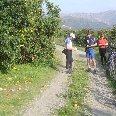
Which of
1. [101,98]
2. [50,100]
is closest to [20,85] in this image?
[50,100]

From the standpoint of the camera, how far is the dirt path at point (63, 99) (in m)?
12.5

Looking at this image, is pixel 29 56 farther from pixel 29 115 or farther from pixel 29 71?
pixel 29 115

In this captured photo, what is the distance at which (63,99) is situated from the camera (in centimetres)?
1395

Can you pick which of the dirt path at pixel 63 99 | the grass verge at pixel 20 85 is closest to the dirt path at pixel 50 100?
the dirt path at pixel 63 99

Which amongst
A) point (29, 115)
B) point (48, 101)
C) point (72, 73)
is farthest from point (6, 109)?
point (72, 73)

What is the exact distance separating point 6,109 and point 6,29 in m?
5.41

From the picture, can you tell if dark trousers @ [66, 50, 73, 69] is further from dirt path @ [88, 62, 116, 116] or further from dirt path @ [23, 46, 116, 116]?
dirt path @ [23, 46, 116, 116]

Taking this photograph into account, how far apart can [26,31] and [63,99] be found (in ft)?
20.1

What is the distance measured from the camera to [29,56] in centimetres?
2017

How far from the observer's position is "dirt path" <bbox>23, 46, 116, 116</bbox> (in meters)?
12.5

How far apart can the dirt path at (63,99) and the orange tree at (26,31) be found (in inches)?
85.5

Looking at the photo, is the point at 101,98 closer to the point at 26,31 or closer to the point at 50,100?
the point at 50,100

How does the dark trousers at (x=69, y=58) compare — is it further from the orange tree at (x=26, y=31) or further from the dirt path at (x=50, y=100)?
the dirt path at (x=50, y=100)

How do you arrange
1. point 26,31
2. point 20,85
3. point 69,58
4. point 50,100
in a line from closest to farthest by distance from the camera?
point 50,100
point 20,85
point 26,31
point 69,58
